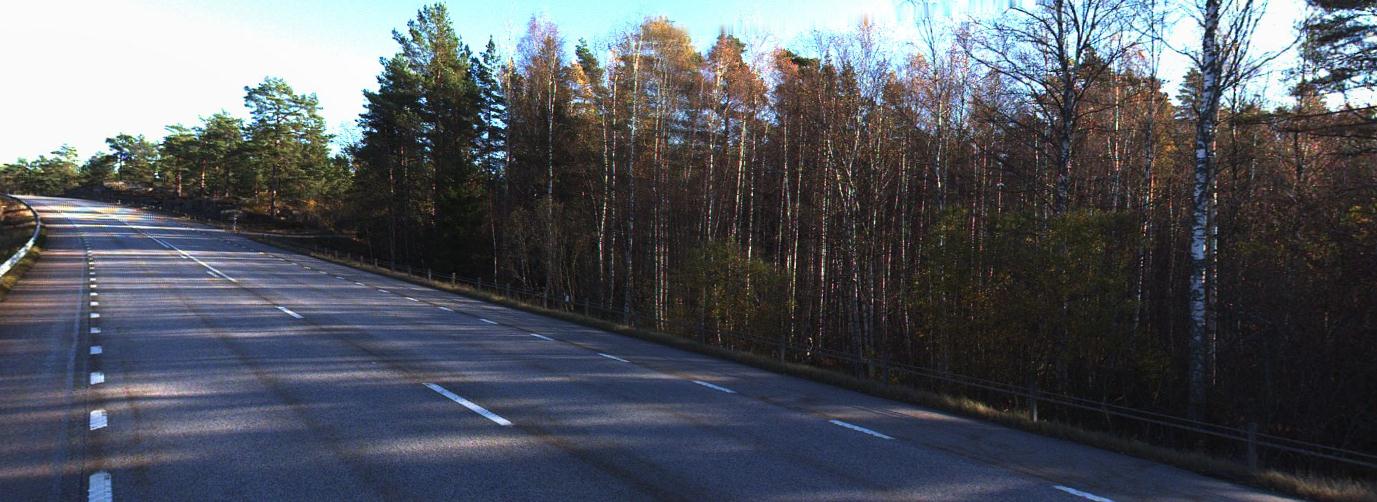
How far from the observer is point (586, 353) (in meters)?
15.6

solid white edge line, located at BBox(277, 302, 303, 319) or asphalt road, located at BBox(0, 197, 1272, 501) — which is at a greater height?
asphalt road, located at BBox(0, 197, 1272, 501)

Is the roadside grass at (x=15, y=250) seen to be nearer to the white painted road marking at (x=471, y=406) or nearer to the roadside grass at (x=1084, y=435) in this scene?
the white painted road marking at (x=471, y=406)

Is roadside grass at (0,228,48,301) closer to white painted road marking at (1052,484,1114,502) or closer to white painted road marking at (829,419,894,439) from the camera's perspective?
white painted road marking at (829,419,894,439)

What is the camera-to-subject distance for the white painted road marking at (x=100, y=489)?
19.0 ft

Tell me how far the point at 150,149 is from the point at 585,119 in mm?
129927

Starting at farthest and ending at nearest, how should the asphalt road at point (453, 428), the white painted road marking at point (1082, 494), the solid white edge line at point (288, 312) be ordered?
the solid white edge line at point (288, 312), the white painted road marking at point (1082, 494), the asphalt road at point (453, 428)

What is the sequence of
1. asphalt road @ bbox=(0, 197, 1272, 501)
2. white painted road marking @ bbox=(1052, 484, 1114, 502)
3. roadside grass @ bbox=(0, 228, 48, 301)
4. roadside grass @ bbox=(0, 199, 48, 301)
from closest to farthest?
1. asphalt road @ bbox=(0, 197, 1272, 501)
2. white painted road marking @ bbox=(1052, 484, 1114, 502)
3. roadside grass @ bbox=(0, 228, 48, 301)
4. roadside grass @ bbox=(0, 199, 48, 301)

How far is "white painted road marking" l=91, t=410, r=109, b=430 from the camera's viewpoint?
7.95m

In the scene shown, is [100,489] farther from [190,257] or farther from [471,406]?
[190,257]

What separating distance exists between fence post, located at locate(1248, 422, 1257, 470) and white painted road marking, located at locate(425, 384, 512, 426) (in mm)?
8729

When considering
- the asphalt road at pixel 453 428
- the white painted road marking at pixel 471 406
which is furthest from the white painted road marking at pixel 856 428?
the white painted road marking at pixel 471 406

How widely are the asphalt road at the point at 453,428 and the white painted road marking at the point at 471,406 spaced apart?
6cm

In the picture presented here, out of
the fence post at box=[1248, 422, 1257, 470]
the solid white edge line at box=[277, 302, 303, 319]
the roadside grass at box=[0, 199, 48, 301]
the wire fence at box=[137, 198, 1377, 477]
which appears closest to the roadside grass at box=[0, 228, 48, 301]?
the roadside grass at box=[0, 199, 48, 301]

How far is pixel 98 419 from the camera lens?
8.25 metres
